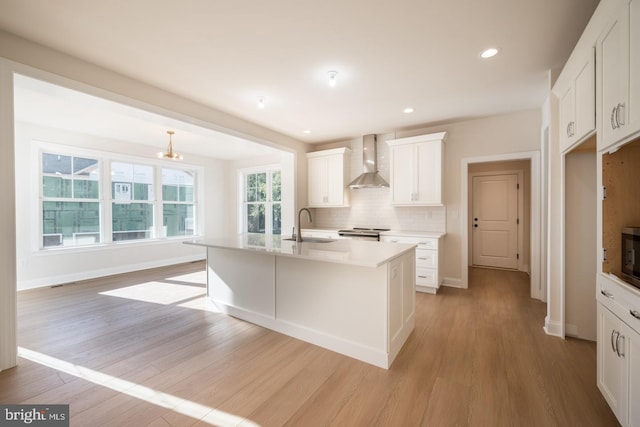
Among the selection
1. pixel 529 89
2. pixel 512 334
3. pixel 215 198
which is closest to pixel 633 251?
pixel 512 334

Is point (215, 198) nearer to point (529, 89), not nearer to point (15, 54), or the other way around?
point (15, 54)

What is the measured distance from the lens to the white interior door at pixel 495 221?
5578 millimetres

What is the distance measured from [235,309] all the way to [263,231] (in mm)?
4172

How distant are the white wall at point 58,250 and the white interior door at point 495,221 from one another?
694cm

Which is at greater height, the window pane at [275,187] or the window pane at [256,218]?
the window pane at [275,187]

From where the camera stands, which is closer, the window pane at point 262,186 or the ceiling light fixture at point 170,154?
the ceiling light fixture at point 170,154

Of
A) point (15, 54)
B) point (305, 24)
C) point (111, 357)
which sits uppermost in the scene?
point (305, 24)

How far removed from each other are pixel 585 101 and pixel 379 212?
337cm

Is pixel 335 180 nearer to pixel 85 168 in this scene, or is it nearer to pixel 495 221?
pixel 495 221

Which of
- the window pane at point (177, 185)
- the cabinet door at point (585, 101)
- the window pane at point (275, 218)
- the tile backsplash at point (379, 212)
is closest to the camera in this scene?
the cabinet door at point (585, 101)

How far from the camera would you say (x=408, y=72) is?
109 inches

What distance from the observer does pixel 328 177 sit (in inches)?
A: 208

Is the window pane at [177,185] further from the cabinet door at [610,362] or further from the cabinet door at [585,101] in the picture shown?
the cabinet door at [610,362]

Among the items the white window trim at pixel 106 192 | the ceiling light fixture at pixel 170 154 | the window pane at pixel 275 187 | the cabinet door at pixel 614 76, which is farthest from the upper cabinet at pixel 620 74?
the white window trim at pixel 106 192
